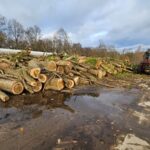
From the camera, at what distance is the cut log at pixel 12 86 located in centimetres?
895

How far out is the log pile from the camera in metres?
9.27

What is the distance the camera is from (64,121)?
618cm

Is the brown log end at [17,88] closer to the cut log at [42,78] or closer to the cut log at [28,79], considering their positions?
the cut log at [28,79]

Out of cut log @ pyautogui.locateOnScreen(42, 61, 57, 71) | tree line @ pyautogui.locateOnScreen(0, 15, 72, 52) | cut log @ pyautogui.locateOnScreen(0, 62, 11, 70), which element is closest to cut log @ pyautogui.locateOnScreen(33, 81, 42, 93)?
cut log @ pyautogui.locateOnScreen(42, 61, 57, 71)

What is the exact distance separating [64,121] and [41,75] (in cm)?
430

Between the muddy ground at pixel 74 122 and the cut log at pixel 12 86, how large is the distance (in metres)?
0.28

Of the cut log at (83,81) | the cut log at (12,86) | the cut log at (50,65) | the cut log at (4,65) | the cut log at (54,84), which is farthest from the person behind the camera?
the cut log at (83,81)

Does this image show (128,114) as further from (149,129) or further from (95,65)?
(95,65)

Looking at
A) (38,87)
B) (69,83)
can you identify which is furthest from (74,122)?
(69,83)

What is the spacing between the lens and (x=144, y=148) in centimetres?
458

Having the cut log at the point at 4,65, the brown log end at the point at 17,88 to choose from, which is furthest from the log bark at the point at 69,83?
the cut log at the point at 4,65

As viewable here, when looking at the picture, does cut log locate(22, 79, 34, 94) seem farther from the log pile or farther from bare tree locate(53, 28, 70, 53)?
bare tree locate(53, 28, 70, 53)

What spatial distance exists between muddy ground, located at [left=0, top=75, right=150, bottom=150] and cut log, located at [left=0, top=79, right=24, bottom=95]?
28cm

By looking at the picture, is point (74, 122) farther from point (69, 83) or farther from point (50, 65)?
point (50, 65)
